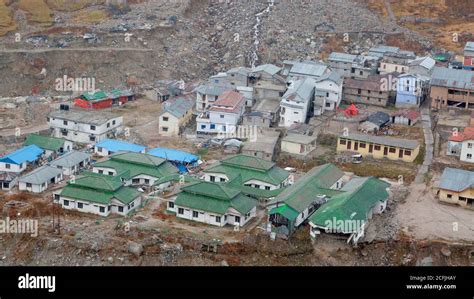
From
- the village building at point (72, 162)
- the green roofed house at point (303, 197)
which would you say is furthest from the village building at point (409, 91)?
the village building at point (72, 162)

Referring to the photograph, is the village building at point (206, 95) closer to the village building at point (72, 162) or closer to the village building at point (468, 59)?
the village building at point (72, 162)

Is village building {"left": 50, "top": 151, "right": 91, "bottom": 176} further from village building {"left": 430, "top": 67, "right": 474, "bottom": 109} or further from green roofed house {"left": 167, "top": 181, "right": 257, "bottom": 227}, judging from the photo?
village building {"left": 430, "top": 67, "right": 474, "bottom": 109}

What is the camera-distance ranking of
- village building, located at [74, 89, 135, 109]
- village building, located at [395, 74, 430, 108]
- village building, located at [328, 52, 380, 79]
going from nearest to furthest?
village building, located at [395, 74, 430, 108], village building, located at [74, 89, 135, 109], village building, located at [328, 52, 380, 79]

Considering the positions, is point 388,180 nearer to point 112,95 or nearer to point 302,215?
point 302,215

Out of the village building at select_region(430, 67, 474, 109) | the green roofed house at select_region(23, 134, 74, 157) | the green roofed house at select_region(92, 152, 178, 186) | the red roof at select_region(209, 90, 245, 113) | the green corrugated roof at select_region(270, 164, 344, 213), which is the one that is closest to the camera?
the green corrugated roof at select_region(270, 164, 344, 213)

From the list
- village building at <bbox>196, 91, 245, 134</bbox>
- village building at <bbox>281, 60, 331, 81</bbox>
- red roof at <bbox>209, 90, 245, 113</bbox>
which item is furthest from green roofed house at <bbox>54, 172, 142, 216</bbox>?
village building at <bbox>281, 60, 331, 81</bbox>

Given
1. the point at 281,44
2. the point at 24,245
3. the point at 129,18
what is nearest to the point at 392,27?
the point at 281,44

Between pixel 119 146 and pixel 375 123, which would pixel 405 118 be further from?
pixel 119 146
